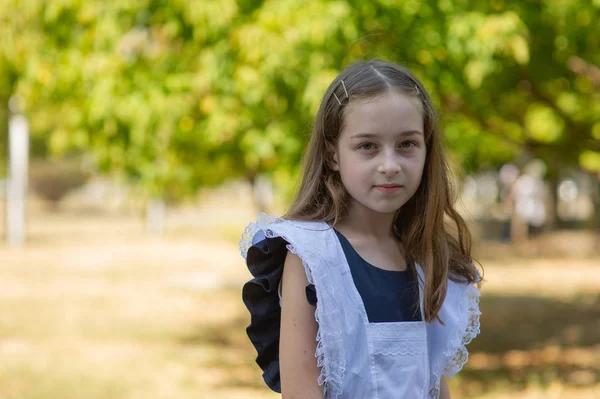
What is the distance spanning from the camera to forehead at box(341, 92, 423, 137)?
186 cm

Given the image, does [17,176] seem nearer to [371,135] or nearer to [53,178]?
[53,178]

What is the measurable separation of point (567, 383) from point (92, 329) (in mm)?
6155

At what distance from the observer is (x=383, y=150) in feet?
6.10

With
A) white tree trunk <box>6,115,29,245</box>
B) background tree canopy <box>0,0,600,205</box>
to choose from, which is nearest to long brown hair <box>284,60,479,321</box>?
background tree canopy <box>0,0,600,205</box>

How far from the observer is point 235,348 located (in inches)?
411

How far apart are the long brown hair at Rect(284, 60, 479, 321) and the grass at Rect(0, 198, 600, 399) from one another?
223 inches

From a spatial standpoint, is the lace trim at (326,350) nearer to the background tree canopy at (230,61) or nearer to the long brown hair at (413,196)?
the long brown hair at (413,196)

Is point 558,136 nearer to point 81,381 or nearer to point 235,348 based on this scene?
point 235,348

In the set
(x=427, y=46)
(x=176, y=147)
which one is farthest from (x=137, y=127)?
(x=427, y=46)

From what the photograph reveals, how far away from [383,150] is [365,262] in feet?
0.81

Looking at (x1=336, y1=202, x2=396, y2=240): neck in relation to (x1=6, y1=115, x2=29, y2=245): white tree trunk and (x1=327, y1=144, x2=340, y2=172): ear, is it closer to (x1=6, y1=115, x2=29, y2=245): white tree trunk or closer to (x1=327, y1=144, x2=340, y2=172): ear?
(x1=327, y1=144, x2=340, y2=172): ear

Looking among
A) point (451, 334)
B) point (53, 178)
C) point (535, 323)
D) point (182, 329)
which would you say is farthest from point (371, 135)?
point (53, 178)

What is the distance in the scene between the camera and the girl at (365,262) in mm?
1792

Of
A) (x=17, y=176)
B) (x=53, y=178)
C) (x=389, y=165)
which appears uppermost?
(x=53, y=178)
